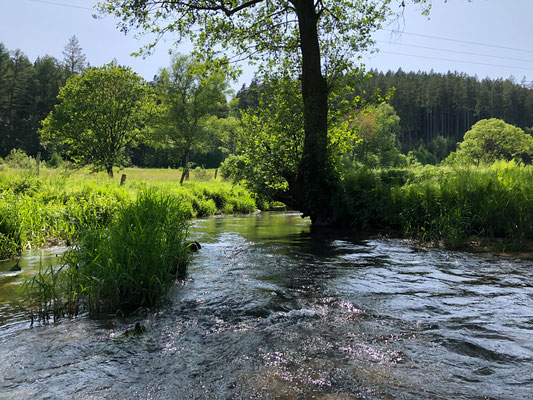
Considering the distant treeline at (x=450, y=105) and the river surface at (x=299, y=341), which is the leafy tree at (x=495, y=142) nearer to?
the distant treeline at (x=450, y=105)

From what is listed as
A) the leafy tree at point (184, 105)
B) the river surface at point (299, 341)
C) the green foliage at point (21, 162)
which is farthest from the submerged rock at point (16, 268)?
the leafy tree at point (184, 105)

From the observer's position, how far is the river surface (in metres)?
2.96

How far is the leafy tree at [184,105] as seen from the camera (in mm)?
37969

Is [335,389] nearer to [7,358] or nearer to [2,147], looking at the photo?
[7,358]

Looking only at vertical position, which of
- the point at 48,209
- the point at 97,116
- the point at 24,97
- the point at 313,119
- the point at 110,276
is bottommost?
the point at 110,276

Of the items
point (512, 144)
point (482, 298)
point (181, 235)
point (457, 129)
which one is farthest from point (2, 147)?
point (457, 129)

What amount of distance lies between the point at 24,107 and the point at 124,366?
98.0 metres

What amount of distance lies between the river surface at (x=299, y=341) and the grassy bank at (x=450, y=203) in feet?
7.12

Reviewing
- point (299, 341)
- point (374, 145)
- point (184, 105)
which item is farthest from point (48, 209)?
point (374, 145)

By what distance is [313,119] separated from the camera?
42.4ft

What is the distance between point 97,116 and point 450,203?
2963 cm

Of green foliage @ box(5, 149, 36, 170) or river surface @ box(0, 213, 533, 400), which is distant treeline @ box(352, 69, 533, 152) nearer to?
green foliage @ box(5, 149, 36, 170)

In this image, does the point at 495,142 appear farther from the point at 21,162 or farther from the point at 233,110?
the point at 21,162

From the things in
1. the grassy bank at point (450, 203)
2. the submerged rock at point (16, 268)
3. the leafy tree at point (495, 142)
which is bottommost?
the submerged rock at point (16, 268)
